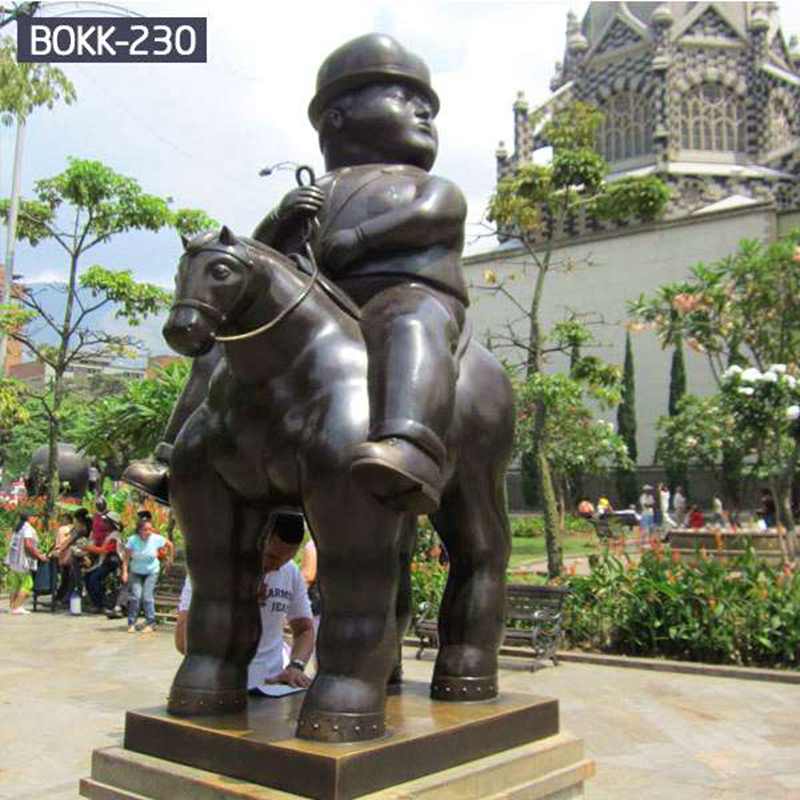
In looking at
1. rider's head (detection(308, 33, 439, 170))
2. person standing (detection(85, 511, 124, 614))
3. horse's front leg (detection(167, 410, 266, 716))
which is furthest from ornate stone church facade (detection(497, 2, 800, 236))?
horse's front leg (detection(167, 410, 266, 716))

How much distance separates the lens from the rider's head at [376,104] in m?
3.60

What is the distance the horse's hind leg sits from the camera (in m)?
3.56

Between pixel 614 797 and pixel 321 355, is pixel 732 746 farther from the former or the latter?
pixel 321 355

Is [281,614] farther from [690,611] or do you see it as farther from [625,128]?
[625,128]

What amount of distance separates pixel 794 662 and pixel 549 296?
3418cm

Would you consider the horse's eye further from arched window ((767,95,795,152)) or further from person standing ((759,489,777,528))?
arched window ((767,95,795,152))

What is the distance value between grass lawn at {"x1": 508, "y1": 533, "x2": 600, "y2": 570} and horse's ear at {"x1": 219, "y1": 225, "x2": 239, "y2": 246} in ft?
54.6

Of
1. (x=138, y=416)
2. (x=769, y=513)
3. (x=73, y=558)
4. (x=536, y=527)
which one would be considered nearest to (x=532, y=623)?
(x=138, y=416)

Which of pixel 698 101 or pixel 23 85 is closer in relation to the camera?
pixel 23 85

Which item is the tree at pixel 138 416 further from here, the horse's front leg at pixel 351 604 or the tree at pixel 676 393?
the tree at pixel 676 393

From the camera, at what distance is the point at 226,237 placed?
9.82 feet

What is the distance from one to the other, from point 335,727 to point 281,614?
5.33 feet

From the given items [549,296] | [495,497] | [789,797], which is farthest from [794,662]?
[549,296]

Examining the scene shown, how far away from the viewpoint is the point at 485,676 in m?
3.58
